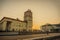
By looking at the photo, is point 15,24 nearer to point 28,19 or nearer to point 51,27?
point 28,19

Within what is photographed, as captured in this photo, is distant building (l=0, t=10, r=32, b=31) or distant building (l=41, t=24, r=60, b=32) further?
distant building (l=41, t=24, r=60, b=32)

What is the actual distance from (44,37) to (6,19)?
1.64ft

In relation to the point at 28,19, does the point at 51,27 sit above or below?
below

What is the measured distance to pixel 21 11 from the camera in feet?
4.81

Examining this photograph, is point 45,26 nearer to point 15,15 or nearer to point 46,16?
point 46,16

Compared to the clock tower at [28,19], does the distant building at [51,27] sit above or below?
below

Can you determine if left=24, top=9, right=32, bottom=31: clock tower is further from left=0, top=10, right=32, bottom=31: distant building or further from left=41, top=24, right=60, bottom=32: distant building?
left=41, top=24, right=60, bottom=32: distant building

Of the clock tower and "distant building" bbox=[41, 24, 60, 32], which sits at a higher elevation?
the clock tower

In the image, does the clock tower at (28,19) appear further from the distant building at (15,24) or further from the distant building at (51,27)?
the distant building at (51,27)

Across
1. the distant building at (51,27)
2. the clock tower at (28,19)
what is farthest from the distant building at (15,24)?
the distant building at (51,27)

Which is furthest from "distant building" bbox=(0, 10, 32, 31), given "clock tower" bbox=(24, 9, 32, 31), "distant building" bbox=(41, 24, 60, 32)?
"distant building" bbox=(41, 24, 60, 32)

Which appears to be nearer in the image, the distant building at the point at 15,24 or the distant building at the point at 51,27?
the distant building at the point at 15,24

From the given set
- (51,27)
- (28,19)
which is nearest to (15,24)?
(28,19)

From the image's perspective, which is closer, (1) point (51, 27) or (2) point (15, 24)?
(2) point (15, 24)
